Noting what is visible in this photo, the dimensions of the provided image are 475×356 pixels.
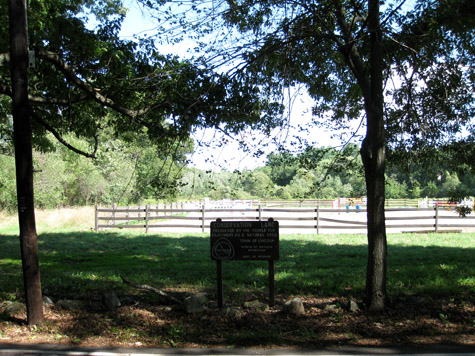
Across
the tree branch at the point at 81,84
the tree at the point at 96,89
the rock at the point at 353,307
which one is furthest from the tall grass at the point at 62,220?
the rock at the point at 353,307

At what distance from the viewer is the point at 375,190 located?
5.85 metres

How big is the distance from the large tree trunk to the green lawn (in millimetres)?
783

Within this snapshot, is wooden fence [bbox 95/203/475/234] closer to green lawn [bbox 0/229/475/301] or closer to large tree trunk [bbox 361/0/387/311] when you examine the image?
green lawn [bbox 0/229/475/301]

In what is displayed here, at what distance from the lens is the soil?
4.91 m

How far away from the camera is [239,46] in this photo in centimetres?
643

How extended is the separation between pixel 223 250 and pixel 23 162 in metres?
3.19

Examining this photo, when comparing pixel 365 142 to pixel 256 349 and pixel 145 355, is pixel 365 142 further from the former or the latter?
pixel 145 355

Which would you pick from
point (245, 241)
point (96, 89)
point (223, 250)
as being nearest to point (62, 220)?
point (96, 89)

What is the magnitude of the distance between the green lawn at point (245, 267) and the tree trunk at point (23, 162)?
138 cm

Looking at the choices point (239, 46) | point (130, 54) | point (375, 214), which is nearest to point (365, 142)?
point (375, 214)

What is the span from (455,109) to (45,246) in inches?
497

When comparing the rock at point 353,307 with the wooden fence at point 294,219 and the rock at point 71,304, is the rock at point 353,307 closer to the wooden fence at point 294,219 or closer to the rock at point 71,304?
the rock at point 71,304

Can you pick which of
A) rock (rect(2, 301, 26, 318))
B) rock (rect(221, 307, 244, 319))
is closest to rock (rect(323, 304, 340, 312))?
rock (rect(221, 307, 244, 319))

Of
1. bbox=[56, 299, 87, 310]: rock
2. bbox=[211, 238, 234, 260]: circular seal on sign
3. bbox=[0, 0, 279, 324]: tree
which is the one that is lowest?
bbox=[56, 299, 87, 310]: rock
